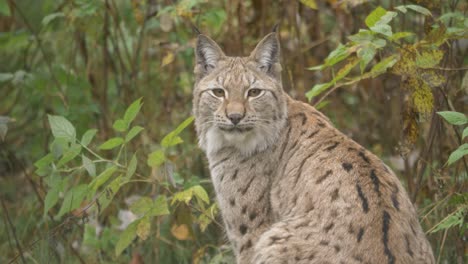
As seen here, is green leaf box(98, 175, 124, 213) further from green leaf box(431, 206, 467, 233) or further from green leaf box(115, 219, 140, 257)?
green leaf box(431, 206, 467, 233)

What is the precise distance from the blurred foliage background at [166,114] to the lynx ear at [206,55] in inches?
16.2

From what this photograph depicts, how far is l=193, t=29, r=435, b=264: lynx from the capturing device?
5316 mm

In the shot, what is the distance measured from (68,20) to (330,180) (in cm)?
366

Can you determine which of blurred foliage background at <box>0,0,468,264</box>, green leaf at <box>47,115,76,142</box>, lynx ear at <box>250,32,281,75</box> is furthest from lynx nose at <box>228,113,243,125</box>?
green leaf at <box>47,115,76,142</box>

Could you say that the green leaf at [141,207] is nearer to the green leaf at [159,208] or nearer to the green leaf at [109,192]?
the green leaf at [159,208]

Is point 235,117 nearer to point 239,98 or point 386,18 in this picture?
point 239,98

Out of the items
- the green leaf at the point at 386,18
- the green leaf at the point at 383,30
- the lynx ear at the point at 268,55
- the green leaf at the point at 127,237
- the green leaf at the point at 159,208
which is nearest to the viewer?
the green leaf at the point at 383,30

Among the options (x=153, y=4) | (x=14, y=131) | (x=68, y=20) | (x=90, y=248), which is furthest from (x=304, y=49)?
(x=14, y=131)

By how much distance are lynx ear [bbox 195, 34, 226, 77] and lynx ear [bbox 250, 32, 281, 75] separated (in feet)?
0.89

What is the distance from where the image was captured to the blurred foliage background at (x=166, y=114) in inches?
242

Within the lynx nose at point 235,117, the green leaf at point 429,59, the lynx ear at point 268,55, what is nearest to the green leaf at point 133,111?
the lynx nose at point 235,117

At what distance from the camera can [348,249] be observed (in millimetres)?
5223

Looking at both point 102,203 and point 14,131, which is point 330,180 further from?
point 14,131

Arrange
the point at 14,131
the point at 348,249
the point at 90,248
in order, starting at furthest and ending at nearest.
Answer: the point at 14,131
the point at 90,248
the point at 348,249
